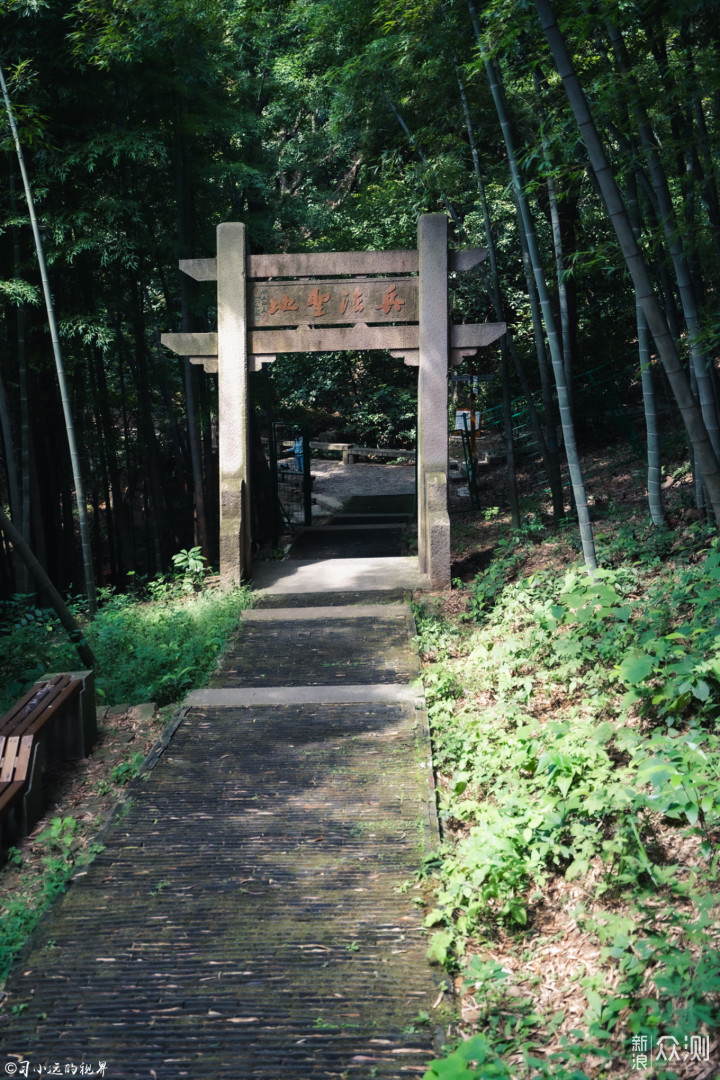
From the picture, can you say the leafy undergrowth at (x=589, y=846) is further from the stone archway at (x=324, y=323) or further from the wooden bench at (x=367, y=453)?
the wooden bench at (x=367, y=453)

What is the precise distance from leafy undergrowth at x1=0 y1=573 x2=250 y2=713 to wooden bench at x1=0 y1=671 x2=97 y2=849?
600 mm

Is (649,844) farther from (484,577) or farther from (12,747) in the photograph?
(484,577)

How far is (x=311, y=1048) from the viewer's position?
2.35 m

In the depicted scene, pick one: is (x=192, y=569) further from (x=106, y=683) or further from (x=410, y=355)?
(x=410, y=355)

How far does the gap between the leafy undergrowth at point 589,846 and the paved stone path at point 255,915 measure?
7.3 inches

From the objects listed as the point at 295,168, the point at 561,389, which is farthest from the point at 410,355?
the point at 295,168

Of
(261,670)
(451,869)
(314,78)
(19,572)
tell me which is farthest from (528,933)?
(314,78)

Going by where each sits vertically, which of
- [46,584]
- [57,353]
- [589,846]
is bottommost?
[589,846]

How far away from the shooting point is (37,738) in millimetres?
3777

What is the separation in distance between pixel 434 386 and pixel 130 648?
3.23 m

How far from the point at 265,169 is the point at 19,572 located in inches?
205

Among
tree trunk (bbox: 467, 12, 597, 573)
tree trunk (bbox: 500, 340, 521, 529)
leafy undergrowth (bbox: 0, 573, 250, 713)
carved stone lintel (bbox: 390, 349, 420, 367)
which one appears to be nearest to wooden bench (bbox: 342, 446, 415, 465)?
tree trunk (bbox: 500, 340, 521, 529)

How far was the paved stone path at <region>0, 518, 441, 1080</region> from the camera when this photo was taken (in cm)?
238

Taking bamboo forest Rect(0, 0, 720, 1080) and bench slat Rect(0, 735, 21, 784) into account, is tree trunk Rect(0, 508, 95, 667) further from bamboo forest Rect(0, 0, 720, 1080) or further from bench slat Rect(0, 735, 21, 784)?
bench slat Rect(0, 735, 21, 784)
